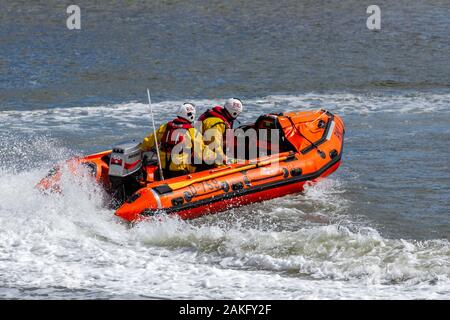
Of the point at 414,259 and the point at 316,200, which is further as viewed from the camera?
the point at 316,200

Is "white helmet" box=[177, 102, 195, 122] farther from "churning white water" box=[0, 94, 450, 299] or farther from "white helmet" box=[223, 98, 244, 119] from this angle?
"churning white water" box=[0, 94, 450, 299]

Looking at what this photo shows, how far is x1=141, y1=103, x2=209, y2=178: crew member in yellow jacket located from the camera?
9.24 meters

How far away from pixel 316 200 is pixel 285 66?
778cm

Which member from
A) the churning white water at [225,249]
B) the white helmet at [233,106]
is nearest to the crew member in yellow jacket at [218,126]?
the white helmet at [233,106]

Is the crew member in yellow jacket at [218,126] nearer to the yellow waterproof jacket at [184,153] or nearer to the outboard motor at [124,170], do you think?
A: the yellow waterproof jacket at [184,153]

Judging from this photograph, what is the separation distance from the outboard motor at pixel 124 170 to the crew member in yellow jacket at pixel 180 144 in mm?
262

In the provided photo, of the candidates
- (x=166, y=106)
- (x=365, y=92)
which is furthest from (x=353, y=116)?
(x=166, y=106)

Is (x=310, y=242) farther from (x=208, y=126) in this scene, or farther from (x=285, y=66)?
(x=285, y=66)

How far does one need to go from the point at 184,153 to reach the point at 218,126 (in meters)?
0.59

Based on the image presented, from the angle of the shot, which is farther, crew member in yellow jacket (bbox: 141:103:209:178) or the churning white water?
crew member in yellow jacket (bbox: 141:103:209:178)

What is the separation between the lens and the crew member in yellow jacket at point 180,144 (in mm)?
9242

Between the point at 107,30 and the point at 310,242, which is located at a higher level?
the point at 107,30

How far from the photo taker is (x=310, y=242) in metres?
8.35

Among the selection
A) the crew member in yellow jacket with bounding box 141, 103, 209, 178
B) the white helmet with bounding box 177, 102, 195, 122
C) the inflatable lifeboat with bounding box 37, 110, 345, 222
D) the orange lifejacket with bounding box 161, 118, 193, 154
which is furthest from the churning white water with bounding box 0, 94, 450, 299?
the white helmet with bounding box 177, 102, 195, 122
